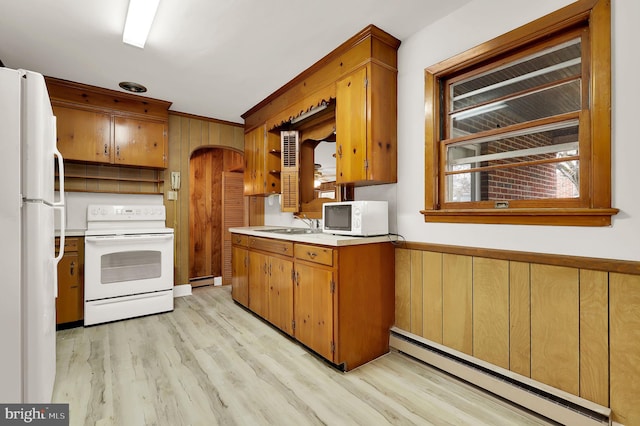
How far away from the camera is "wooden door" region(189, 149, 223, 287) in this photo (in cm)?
530

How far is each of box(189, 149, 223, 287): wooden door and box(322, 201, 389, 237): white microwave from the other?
135 inches

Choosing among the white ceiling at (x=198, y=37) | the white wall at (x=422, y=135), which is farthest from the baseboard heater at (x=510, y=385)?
the white ceiling at (x=198, y=37)

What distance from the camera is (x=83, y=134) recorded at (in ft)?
11.4

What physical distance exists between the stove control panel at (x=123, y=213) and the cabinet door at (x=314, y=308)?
7.87 feet

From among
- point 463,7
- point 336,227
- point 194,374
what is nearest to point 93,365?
point 194,374

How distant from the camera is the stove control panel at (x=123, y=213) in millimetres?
3563

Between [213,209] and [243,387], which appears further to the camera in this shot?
[213,209]

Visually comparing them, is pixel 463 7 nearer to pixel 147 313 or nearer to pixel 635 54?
pixel 635 54

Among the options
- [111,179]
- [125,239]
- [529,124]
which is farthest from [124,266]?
[529,124]

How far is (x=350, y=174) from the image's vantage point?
101 inches

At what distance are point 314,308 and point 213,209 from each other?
3.70 m

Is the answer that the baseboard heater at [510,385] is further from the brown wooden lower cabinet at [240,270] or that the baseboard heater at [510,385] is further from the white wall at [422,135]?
the brown wooden lower cabinet at [240,270]

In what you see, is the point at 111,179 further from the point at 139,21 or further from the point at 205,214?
the point at 139,21
